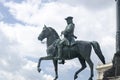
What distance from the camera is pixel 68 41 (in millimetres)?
26047

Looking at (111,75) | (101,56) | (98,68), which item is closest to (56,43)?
(101,56)

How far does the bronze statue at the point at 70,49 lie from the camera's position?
83.5 feet

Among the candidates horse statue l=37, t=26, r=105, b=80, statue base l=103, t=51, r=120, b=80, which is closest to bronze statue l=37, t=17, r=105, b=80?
horse statue l=37, t=26, r=105, b=80

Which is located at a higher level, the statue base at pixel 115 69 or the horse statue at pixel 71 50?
the horse statue at pixel 71 50

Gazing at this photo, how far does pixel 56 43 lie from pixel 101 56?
9.71 feet

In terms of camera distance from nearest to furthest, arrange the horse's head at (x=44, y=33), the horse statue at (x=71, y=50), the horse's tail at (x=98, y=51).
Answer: the horse's tail at (x=98, y=51) < the horse statue at (x=71, y=50) < the horse's head at (x=44, y=33)

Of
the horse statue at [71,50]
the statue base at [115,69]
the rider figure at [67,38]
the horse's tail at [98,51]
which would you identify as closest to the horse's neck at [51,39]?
the horse statue at [71,50]

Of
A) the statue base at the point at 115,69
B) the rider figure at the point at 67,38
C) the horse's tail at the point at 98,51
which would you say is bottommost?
the statue base at the point at 115,69

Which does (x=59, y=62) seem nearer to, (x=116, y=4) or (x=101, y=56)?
(x=101, y=56)

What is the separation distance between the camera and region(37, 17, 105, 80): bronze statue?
2544cm

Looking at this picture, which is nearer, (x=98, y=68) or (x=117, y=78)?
(x=117, y=78)

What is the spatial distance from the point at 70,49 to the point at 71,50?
0.07 metres

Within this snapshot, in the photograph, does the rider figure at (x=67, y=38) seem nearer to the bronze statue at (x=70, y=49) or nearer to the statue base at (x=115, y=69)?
the bronze statue at (x=70, y=49)

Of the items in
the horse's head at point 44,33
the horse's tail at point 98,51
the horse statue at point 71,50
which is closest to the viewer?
the horse's tail at point 98,51
